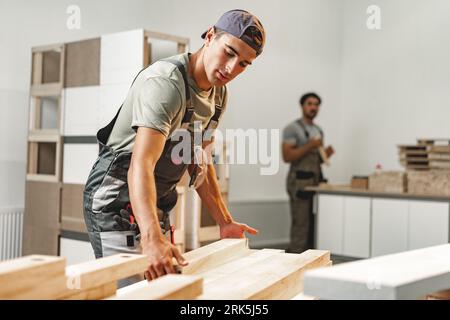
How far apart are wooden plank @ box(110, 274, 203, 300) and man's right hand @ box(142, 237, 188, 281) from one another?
0.38m

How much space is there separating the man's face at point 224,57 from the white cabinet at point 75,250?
10.2 ft

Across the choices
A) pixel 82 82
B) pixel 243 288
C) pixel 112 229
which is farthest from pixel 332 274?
pixel 82 82

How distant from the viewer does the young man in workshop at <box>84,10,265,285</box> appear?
1661 millimetres

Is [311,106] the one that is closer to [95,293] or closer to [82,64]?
[82,64]

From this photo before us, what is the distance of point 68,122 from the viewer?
4.86m

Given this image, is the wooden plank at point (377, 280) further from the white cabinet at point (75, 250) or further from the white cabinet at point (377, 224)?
the white cabinet at point (377, 224)

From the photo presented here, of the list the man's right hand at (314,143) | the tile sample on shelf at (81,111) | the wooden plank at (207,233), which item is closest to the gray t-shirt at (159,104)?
the tile sample on shelf at (81,111)

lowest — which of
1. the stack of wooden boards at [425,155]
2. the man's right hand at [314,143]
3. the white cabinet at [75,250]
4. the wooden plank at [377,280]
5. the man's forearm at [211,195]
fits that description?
the white cabinet at [75,250]

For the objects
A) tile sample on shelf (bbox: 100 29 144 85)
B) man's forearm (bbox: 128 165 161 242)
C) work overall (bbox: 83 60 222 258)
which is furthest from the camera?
tile sample on shelf (bbox: 100 29 144 85)

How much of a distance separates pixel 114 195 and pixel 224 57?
0.61 m

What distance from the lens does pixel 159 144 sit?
1.73 m

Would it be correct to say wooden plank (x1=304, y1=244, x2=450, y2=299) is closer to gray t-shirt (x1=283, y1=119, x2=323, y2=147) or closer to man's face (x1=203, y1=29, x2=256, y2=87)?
man's face (x1=203, y1=29, x2=256, y2=87)

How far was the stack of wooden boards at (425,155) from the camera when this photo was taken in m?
5.88

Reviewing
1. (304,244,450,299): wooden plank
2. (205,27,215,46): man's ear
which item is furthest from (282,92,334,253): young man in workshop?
(304,244,450,299): wooden plank
